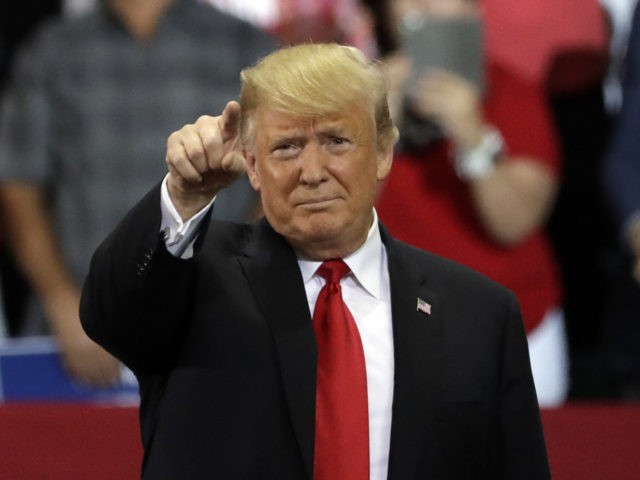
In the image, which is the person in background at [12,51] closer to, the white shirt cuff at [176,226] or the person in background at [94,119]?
the person in background at [94,119]

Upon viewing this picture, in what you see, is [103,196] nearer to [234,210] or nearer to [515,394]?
[234,210]

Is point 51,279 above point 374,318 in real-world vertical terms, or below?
above

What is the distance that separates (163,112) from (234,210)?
0.80ft

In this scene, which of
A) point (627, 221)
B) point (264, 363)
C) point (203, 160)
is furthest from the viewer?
point (627, 221)

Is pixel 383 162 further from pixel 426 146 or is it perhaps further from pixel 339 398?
pixel 426 146

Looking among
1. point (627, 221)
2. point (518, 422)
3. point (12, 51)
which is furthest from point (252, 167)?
point (12, 51)

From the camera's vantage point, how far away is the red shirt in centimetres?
271

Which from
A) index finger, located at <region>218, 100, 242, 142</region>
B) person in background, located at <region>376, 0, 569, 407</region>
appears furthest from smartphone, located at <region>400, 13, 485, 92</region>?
index finger, located at <region>218, 100, 242, 142</region>

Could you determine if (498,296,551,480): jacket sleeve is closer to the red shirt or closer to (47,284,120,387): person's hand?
the red shirt

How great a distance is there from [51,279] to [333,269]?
4.55 feet

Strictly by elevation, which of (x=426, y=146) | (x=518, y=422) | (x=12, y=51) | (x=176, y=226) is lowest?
(x=518, y=422)

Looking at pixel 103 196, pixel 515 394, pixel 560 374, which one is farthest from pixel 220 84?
pixel 515 394

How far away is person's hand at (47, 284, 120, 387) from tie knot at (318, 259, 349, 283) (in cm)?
125

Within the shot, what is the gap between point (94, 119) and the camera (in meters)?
2.83
